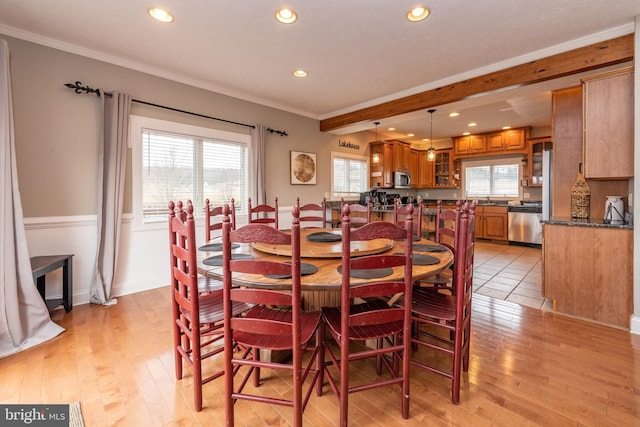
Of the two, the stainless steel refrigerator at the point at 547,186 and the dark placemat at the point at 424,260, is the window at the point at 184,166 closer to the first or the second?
the dark placemat at the point at 424,260

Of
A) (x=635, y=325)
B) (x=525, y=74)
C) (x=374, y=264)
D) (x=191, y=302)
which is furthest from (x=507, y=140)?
(x=191, y=302)

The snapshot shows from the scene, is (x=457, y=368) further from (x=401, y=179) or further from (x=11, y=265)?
(x=401, y=179)

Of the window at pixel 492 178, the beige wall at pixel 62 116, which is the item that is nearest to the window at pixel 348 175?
the window at pixel 492 178

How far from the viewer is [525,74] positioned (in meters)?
3.00

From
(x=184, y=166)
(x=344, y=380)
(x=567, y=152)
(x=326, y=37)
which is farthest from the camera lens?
(x=184, y=166)

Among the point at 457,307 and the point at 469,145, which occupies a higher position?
the point at 469,145

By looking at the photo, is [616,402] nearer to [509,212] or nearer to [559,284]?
[559,284]

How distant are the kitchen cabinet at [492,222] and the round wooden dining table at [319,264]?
193 inches

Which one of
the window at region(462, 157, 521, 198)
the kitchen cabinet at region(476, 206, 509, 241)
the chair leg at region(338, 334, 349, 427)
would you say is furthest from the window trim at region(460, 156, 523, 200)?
the chair leg at region(338, 334, 349, 427)

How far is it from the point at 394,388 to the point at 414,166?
21.8 ft

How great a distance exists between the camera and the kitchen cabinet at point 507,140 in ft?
20.6

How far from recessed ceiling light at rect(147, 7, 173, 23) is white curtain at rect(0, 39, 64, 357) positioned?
1.08 meters

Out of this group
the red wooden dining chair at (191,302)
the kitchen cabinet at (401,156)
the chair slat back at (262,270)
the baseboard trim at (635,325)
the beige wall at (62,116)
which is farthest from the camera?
the kitchen cabinet at (401,156)

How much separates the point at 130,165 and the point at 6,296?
1.65m
